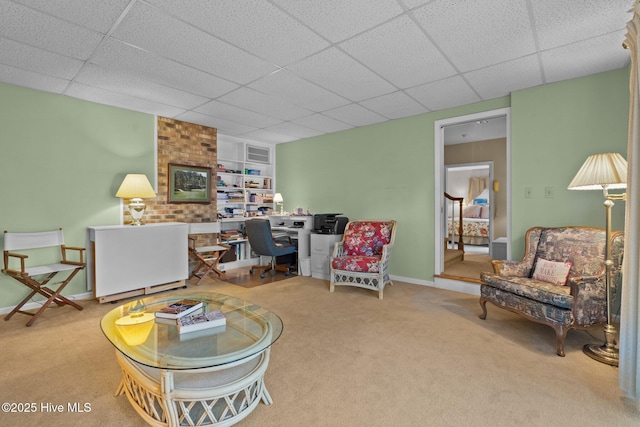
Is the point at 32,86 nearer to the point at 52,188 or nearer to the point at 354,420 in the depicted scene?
the point at 52,188

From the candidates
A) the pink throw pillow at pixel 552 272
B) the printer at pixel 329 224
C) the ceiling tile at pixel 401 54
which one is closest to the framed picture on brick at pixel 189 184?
the printer at pixel 329 224

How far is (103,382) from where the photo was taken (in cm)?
193

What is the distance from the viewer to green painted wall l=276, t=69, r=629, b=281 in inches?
120

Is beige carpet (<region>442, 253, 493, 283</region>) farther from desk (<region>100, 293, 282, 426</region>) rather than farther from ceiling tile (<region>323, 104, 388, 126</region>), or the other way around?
desk (<region>100, 293, 282, 426</region>)

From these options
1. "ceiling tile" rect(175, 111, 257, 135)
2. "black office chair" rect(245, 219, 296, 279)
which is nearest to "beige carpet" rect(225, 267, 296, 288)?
"black office chair" rect(245, 219, 296, 279)

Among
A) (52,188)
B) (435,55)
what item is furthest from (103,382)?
(435,55)

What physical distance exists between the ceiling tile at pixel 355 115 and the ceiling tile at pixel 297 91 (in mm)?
182

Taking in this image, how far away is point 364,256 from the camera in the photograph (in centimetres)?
402

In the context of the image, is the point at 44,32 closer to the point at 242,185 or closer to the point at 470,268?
the point at 242,185

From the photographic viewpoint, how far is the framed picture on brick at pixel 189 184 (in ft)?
15.0

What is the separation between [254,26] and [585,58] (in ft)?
9.68

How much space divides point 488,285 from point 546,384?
1.08 m

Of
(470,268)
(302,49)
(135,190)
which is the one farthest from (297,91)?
(470,268)

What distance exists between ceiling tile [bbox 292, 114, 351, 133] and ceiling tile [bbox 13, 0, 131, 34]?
2.66 meters
